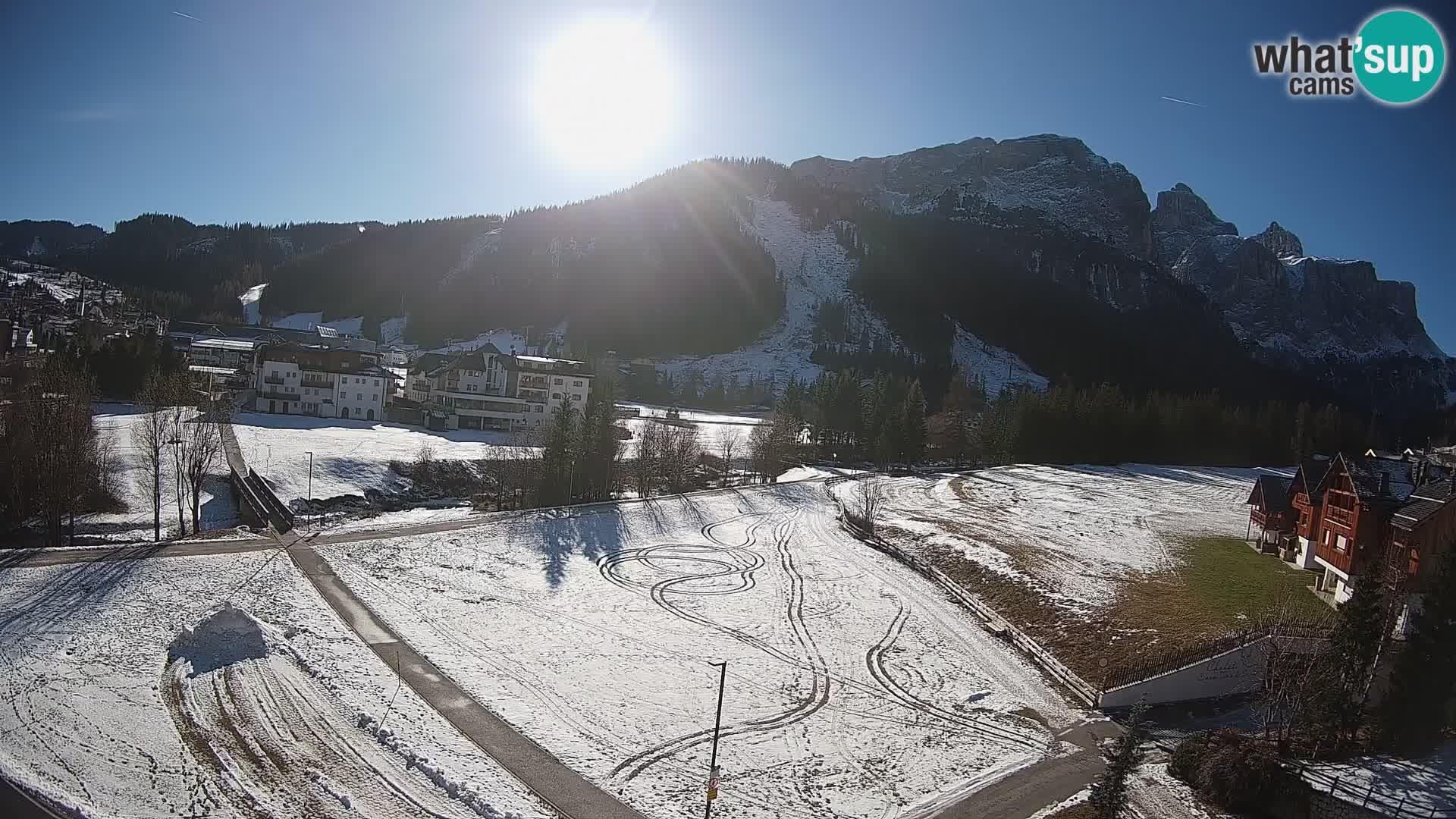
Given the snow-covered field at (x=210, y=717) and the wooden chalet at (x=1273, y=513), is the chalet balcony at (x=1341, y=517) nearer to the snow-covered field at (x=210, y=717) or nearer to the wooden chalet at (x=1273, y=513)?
the wooden chalet at (x=1273, y=513)

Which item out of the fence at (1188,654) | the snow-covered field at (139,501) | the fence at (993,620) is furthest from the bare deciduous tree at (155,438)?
the fence at (1188,654)

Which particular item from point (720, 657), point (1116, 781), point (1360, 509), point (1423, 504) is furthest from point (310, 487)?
point (1423, 504)

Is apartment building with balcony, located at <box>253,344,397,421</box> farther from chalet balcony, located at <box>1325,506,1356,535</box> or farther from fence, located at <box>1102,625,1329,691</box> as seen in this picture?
chalet balcony, located at <box>1325,506,1356,535</box>

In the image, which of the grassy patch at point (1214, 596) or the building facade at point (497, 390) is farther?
the building facade at point (497, 390)

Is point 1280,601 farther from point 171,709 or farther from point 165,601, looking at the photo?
point 165,601

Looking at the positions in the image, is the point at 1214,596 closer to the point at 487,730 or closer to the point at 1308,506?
the point at 1308,506
